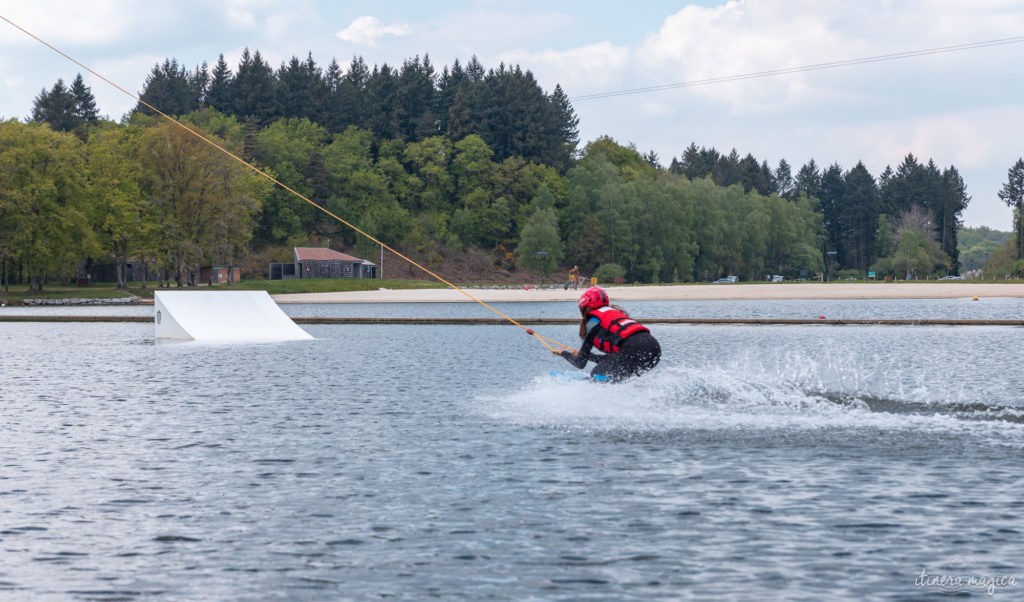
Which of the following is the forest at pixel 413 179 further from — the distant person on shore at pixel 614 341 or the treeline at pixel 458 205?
the distant person on shore at pixel 614 341

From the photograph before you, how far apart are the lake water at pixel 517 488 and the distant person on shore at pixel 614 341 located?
89 centimetres

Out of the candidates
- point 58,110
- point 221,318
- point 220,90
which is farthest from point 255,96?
point 221,318

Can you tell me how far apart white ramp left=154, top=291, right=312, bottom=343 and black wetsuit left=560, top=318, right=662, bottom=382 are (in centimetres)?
2771

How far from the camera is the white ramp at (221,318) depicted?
4369 cm

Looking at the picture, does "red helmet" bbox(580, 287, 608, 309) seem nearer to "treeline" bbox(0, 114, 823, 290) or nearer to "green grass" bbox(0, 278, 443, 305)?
"green grass" bbox(0, 278, 443, 305)

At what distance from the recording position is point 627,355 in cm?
1894

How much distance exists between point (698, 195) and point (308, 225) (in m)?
70.6

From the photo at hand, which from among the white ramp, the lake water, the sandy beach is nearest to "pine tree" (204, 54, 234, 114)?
the sandy beach

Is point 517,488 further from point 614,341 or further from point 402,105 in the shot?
point 402,105

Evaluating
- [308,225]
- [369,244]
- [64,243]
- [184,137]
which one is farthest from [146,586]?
[308,225]

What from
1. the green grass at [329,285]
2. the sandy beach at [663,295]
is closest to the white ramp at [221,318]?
the sandy beach at [663,295]

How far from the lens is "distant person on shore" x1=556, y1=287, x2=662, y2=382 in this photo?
62.1 feet

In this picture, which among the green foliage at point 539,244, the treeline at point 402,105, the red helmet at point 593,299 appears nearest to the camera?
the red helmet at point 593,299

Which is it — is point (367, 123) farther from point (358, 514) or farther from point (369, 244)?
point (358, 514)
